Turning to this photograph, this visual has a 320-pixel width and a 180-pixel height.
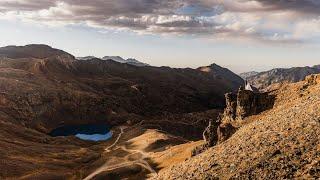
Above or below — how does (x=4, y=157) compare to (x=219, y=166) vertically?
below

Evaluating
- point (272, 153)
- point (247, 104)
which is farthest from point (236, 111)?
point (272, 153)

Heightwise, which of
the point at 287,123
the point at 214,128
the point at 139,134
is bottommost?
the point at 139,134

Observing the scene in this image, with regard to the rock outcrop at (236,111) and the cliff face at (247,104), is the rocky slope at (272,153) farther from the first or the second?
the cliff face at (247,104)

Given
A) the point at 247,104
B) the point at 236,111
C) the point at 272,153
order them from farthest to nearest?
the point at 236,111
the point at 247,104
the point at 272,153

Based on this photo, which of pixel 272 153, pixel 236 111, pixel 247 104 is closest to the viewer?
pixel 272 153

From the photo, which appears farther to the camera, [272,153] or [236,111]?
[236,111]

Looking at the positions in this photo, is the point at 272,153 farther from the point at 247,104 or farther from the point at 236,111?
the point at 236,111

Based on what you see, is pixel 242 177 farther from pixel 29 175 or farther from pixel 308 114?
pixel 29 175

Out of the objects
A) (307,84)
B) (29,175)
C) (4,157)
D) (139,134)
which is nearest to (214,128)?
(307,84)

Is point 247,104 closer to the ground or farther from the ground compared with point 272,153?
closer to the ground
